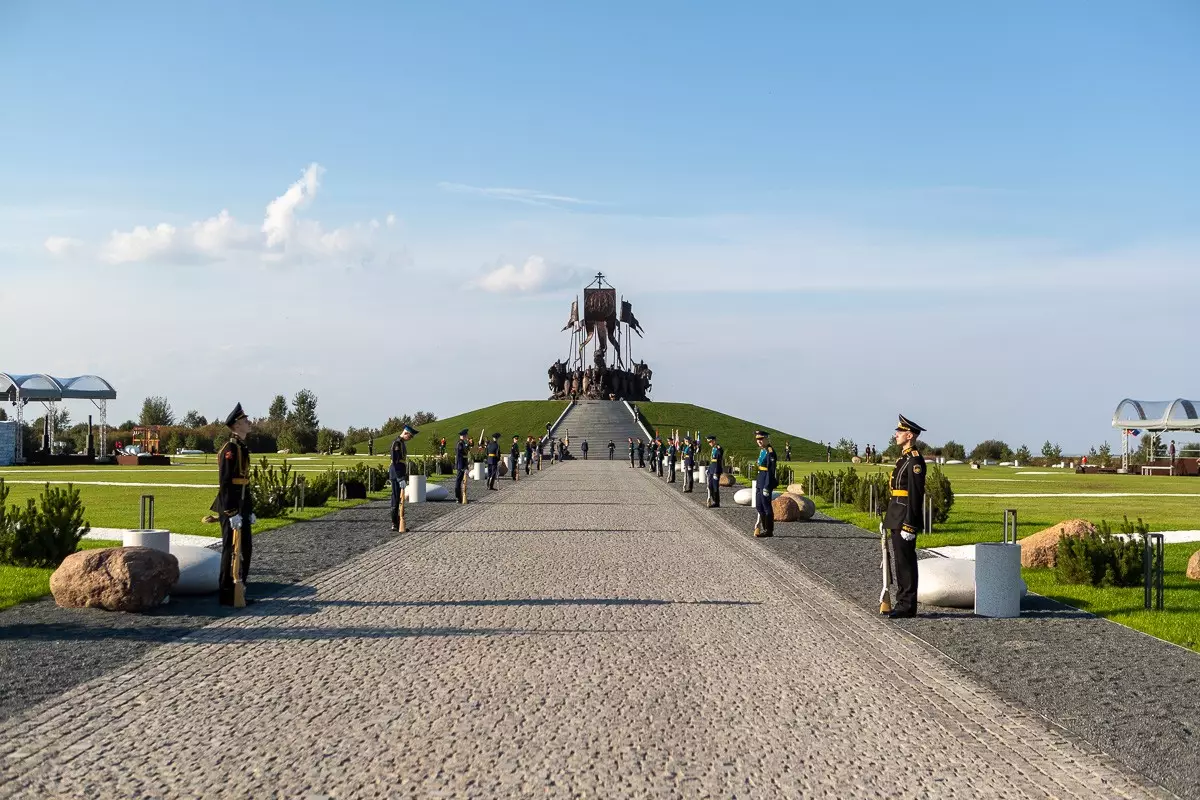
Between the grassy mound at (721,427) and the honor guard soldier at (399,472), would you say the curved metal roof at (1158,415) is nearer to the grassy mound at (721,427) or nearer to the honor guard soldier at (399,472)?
the grassy mound at (721,427)

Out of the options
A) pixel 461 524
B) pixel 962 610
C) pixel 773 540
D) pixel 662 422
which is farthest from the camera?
pixel 662 422

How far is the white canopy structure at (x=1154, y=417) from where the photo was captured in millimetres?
69250

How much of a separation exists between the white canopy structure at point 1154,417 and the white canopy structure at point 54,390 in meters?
60.7

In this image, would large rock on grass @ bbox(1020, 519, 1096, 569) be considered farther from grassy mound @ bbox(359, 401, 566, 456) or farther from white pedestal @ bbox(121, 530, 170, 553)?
grassy mound @ bbox(359, 401, 566, 456)

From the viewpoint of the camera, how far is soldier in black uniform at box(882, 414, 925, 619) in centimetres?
1123

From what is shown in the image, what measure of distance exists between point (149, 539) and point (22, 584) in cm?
170

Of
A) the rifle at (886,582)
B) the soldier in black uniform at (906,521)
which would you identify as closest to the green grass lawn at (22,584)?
the rifle at (886,582)

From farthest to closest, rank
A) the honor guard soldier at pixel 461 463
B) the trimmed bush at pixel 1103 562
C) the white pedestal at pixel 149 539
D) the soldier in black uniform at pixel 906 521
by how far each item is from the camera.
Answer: the honor guard soldier at pixel 461 463
the trimmed bush at pixel 1103 562
the white pedestal at pixel 149 539
the soldier in black uniform at pixel 906 521

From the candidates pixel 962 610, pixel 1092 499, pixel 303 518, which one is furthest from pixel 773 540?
pixel 1092 499

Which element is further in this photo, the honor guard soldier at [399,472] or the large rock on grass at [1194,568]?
the honor guard soldier at [399,472]

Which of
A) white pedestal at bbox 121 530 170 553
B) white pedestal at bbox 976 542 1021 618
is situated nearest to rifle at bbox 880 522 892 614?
white pedestal at bbox 976 542 1021 618

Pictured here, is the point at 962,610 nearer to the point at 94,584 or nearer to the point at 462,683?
the point at 462,683

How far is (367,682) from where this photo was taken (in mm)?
7953

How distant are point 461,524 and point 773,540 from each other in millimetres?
6296
